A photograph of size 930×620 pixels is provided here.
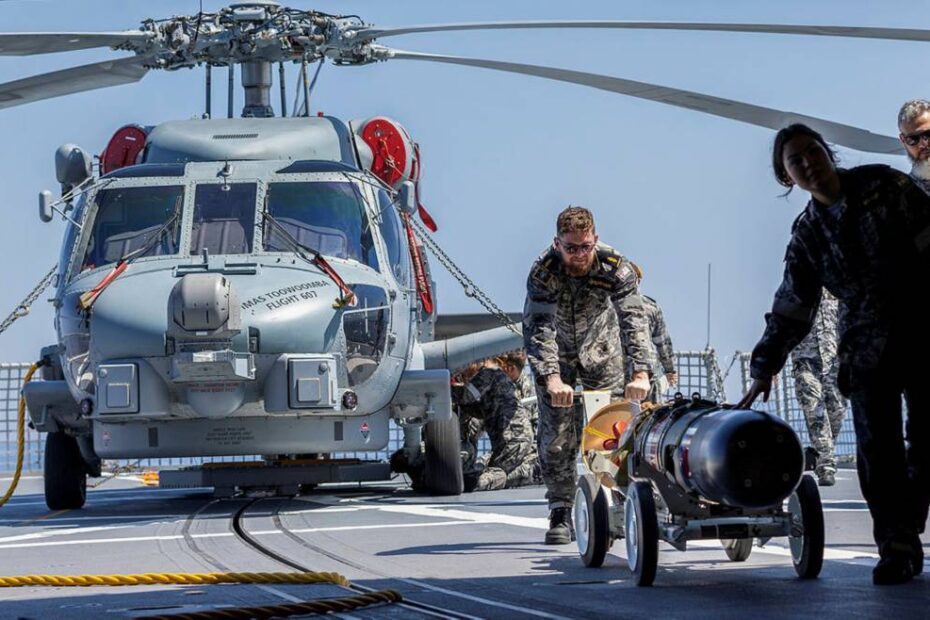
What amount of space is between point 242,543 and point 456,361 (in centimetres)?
556

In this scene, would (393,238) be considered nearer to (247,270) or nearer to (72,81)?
(247,270)

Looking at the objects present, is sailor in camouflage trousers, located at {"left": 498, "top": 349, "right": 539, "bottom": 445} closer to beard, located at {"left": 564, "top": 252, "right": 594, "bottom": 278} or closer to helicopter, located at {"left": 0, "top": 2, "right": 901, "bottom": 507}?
helicopter, located at {"left": 0, "top": 2, "right": 901, "bottom": 507}

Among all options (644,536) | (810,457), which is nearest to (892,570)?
(810,457)

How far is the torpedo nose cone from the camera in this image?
5.75 m

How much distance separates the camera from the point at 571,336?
8.38 metres

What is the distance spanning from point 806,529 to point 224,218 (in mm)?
6981

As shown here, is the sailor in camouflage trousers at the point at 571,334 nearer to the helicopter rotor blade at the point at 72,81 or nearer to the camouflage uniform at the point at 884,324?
the camouflage uniform at the point at 884,324

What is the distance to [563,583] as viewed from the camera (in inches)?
251

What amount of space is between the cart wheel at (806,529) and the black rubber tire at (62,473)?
795 cm

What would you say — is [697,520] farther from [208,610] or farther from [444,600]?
[208,610]

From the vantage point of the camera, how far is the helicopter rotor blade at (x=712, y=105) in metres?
8.30

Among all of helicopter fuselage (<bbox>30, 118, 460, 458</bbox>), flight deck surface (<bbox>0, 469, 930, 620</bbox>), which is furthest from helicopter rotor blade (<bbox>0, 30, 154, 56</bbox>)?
flight deck surface (<bbox>0, 469, 930, 620</bbox>)

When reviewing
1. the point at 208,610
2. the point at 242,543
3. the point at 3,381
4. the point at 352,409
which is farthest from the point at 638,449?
the point at 3,381

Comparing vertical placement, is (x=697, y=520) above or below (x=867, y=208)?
below
